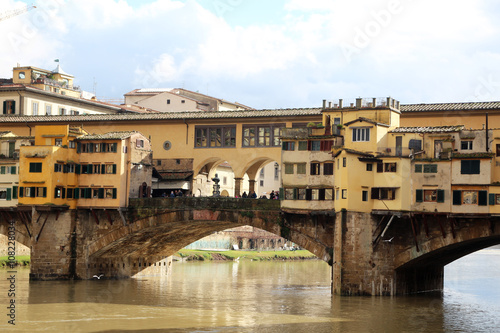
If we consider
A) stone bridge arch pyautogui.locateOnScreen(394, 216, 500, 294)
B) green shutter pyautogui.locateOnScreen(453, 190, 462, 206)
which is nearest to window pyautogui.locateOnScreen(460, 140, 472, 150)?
green shutter pyautogui.locateOnScreen(453, 190, 462, 206)

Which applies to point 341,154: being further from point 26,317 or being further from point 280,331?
point 26,317

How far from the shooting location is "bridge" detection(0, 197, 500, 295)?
56.1 m

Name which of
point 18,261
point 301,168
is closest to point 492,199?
point 301,168

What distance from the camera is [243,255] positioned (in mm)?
102000

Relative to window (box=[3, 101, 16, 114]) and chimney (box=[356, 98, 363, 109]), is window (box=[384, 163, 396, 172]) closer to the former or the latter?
chimney (box=[356, 98, 363, 109])

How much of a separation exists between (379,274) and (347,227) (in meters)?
3.61

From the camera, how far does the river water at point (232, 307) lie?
47.4 meters

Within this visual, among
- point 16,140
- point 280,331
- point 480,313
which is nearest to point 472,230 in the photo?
point 480,313

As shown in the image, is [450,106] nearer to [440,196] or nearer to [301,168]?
[440,196]

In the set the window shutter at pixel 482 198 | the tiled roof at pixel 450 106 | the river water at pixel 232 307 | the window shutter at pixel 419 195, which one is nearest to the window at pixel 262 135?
Result: the tiled roof at pixel 450 106

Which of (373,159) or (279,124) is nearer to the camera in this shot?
(373,159)

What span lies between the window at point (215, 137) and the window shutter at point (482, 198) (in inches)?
814

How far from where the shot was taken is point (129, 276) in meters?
72.4

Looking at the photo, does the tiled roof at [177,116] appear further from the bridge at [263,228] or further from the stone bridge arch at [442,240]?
the stone bridge arch at [442,240]
